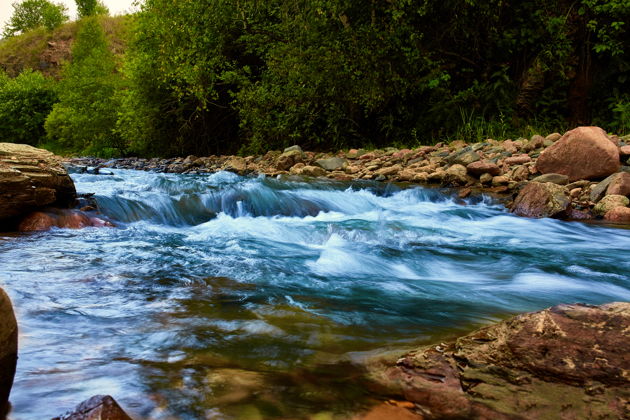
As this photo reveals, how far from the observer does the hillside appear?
4325 centimetres

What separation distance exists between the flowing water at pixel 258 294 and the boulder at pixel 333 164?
3745 millimetres

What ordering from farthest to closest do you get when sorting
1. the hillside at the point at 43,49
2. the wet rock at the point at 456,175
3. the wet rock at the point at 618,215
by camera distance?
1. the hillside at the point at 43,49
2. the wet rock at the point at 456,175
3. the wet rock at the point at 618,215

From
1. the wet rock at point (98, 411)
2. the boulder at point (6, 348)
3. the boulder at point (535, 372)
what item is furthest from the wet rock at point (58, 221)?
the boulder at point (535, 372)

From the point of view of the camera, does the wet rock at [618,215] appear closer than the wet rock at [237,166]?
Yes

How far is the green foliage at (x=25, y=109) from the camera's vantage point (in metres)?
32.1

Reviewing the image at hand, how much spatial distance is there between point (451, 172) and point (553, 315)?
22.0 feet

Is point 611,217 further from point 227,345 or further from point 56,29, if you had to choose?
point 56,29

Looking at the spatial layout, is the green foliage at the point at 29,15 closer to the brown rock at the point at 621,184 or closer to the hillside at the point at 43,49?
the hillside at the point at 43,49

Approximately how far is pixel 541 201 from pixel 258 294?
15.3 feet

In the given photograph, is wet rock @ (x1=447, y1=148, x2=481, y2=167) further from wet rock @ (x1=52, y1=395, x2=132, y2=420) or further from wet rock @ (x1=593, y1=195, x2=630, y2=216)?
wet rock @ (x1=52, y1=395, x2=132, y2=420)

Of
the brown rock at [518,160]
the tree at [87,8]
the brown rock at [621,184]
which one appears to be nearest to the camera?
the brown rock at [621,184]

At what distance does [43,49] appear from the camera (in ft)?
146

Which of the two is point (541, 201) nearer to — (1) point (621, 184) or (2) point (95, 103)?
(1) point (621, 184)

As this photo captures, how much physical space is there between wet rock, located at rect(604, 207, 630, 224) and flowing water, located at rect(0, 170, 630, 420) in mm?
410
